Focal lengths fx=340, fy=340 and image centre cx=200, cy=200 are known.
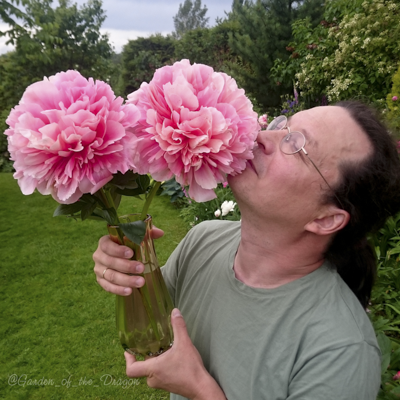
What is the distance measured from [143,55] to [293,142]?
1874 cm

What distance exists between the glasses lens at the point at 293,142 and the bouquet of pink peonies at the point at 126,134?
0.89 feet

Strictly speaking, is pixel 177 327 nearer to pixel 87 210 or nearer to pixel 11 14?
pixel 87 210

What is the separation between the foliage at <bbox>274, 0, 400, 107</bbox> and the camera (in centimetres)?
541

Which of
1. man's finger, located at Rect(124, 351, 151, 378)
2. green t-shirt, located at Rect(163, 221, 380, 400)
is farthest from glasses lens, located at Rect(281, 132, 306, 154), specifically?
man's finger, located at Rect(124, 351, 151, 378)

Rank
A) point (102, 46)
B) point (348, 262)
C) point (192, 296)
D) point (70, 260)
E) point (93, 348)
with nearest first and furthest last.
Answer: point (348, 262) → point (192, 296) → point (93, 348) → point (70, 260) → point (102, 46)

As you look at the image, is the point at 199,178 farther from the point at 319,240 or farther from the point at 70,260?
the point at 70,260

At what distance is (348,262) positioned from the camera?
122 cm

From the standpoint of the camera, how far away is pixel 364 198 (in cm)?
118

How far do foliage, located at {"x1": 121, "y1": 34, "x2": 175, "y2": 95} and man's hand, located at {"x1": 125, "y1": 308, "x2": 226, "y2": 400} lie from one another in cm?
1839

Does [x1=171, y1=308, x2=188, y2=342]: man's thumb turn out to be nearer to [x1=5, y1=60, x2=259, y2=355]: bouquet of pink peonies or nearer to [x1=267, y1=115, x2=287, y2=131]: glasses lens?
[x1=5, y1=60, x2=259, y2=355]: bouquet of pink peonies

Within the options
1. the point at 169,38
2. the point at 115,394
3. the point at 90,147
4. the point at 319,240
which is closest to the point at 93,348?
the point at 115,394

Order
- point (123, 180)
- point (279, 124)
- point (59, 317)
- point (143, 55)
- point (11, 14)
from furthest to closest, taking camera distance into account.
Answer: point (143, 55) → point (11, 14) → point (59, 317) → point (279, 124) → point (123, 180)

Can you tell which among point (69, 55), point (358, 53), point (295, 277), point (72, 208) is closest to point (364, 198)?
point (295, 277)

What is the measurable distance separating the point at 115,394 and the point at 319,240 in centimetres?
247
